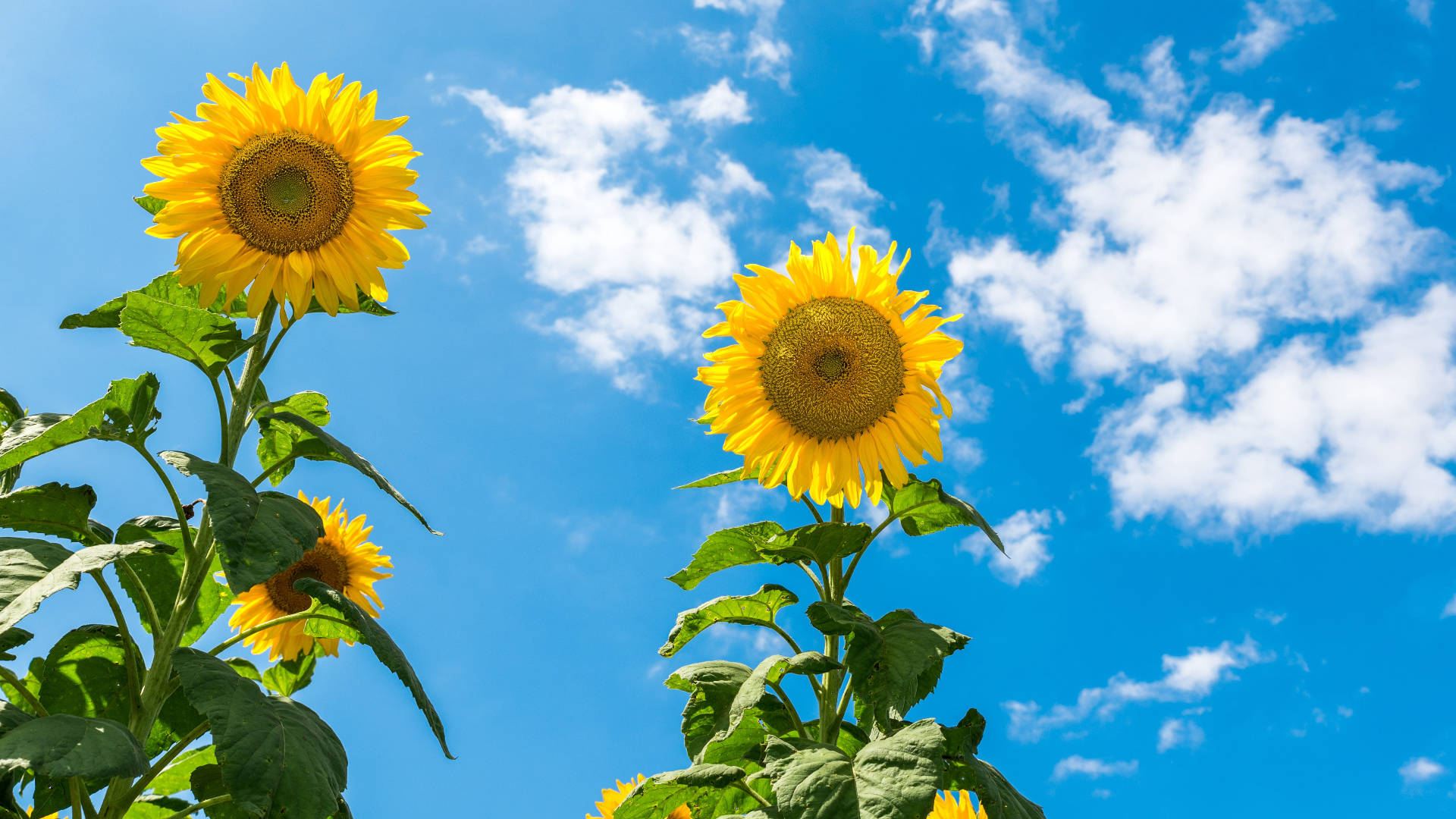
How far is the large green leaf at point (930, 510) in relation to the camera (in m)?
3.64

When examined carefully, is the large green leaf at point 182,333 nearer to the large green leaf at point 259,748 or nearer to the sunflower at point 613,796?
the large green leaf at point 259,748

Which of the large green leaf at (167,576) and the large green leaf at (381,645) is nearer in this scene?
the large green leaf at (381,645)

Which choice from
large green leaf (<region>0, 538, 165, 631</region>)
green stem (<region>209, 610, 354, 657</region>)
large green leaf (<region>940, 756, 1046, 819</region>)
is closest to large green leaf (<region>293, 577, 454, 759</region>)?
green stem (<region>209, 610, 354, 657</region>)

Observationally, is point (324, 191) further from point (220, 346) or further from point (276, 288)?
point (220, 346)

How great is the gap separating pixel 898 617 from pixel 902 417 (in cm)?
82

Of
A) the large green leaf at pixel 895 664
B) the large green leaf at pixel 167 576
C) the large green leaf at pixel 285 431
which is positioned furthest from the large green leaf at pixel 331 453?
the large green leaf at pixel 895 664

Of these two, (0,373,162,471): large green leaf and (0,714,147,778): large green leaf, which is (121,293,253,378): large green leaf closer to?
(0,373,162,471): large green leaf

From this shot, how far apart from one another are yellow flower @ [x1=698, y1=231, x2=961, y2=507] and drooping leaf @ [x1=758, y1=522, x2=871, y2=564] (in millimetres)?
384

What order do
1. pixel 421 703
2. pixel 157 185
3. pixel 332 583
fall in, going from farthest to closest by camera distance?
pixel 332 583, pixel 157 185, pixel 421 703

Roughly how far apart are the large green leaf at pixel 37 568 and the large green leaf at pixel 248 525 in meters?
0.27

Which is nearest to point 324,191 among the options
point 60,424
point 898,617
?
point 60,424

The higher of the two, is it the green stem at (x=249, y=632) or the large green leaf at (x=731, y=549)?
the large green leaf at (x=731, y=549)

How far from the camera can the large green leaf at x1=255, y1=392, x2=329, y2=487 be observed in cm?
398

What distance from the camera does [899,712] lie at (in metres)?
3.23
